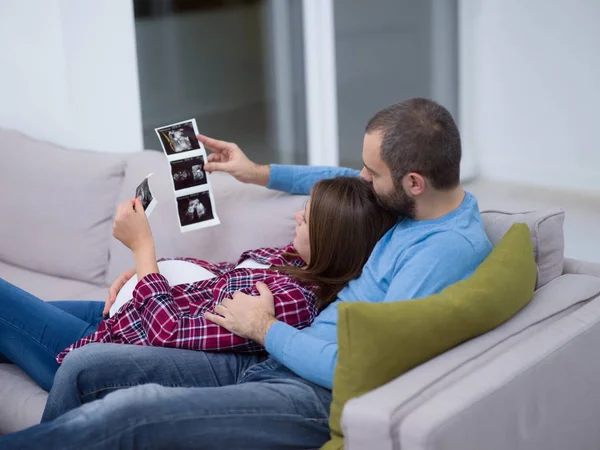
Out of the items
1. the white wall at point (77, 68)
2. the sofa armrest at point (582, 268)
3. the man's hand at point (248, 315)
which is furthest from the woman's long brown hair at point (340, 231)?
the white wall at point (77, 68)

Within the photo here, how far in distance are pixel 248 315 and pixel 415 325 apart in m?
0.45

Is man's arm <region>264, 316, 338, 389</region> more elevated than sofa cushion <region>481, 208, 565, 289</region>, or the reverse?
sofa cushion <region>481, 208, 565, 289</region>

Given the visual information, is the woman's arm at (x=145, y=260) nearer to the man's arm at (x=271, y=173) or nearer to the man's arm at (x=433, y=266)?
the man's arm at (x=271, y=173)

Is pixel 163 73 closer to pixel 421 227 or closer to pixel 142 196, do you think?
pixel 142 196

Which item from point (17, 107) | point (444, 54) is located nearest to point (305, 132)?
point (444, 54)

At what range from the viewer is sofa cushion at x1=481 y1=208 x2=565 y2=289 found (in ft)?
6.53

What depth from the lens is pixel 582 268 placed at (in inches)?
83.0

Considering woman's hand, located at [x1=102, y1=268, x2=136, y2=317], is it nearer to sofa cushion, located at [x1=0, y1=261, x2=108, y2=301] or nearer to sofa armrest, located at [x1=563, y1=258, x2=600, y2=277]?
sofa cushion, located at [x1=0, y1=261, x2=108, y2=301]

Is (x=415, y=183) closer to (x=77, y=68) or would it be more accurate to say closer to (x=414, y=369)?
(x=414, y=369)

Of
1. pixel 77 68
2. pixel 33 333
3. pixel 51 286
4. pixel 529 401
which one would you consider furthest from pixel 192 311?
pixel 77 68

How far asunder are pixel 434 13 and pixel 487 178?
0.84 m

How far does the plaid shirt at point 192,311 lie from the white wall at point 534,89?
1792mm

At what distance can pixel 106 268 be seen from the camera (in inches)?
112

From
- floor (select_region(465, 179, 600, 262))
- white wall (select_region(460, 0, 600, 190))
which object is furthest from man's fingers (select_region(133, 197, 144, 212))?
white wall (select_region(460, 0, 600, 190))
